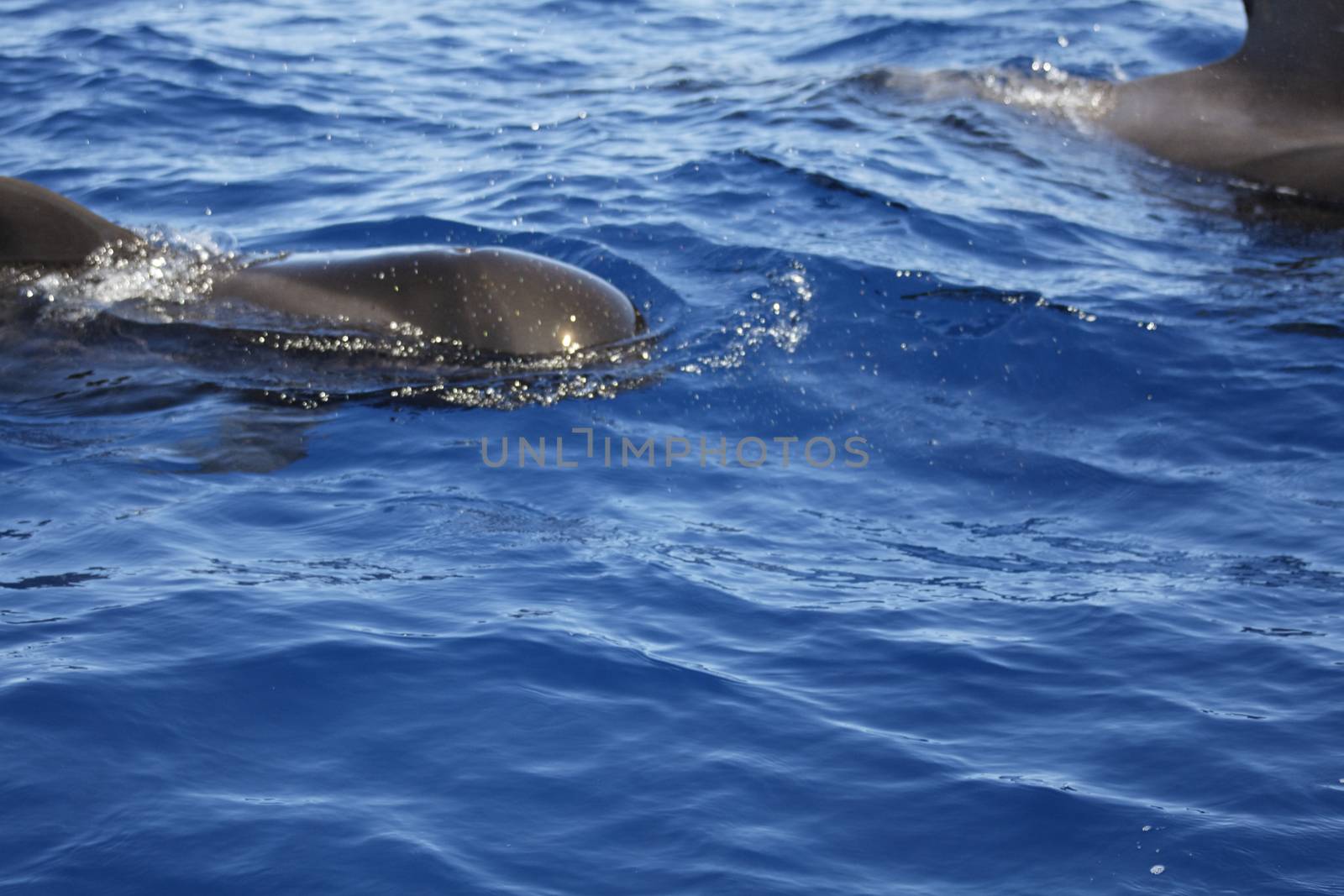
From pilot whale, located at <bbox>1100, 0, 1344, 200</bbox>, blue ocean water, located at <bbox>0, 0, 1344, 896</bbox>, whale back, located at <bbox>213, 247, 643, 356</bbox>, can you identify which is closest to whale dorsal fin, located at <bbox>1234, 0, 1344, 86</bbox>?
pilot whale, located at <bbox>1100, 0, 1344, 200</bbox>

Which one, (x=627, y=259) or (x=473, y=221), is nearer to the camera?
(x=627, y=259)

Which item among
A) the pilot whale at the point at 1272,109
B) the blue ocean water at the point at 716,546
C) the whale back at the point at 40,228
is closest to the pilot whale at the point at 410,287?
the whale back at the point at 40,228

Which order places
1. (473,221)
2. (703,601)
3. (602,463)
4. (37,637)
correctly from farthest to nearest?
1. (473,221)
2. (602,463)
3. (703,601)
4. (37,637)

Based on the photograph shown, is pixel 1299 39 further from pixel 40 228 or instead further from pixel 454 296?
pixel 40 228

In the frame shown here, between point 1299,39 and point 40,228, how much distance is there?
8.12 m

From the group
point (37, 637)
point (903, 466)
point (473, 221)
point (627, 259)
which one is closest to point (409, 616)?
point (37, 637)

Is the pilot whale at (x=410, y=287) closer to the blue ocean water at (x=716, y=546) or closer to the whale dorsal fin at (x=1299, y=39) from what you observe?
the blue ocean water at (x=716, y=546)

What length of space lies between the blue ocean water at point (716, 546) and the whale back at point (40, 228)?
24 cm

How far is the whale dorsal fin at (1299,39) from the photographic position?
10.2 metres

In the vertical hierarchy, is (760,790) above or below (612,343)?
below

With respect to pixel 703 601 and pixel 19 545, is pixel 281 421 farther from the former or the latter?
pixel 703 601

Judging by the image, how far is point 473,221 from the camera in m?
10.1

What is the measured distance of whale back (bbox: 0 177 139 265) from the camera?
293 inches

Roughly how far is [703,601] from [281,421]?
238cm
